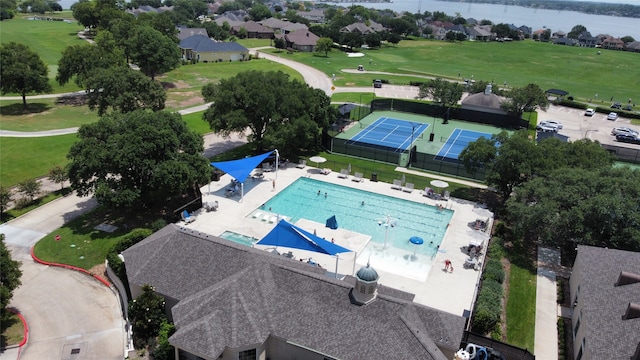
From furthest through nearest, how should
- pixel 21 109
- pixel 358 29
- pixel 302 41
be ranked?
pixel 358 29 → pixel 302 41 → pixel 21 109

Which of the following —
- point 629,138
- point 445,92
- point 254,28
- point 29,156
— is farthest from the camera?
point 254,28

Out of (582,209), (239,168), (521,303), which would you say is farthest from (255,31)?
(521,303)

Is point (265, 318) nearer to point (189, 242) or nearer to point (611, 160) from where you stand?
point (189, 242)

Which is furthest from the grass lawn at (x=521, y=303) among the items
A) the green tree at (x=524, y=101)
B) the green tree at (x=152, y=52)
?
the green tree at (x=152, y=52)

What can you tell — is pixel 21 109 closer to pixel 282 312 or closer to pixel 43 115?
pixel 43 115

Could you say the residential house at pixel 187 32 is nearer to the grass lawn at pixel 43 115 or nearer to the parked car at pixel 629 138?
the grass lawn at pixel 43 115

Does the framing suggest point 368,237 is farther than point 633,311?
Yes

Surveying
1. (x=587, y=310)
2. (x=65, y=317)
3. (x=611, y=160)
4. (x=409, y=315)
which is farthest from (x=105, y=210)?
(x=611, y=160)
